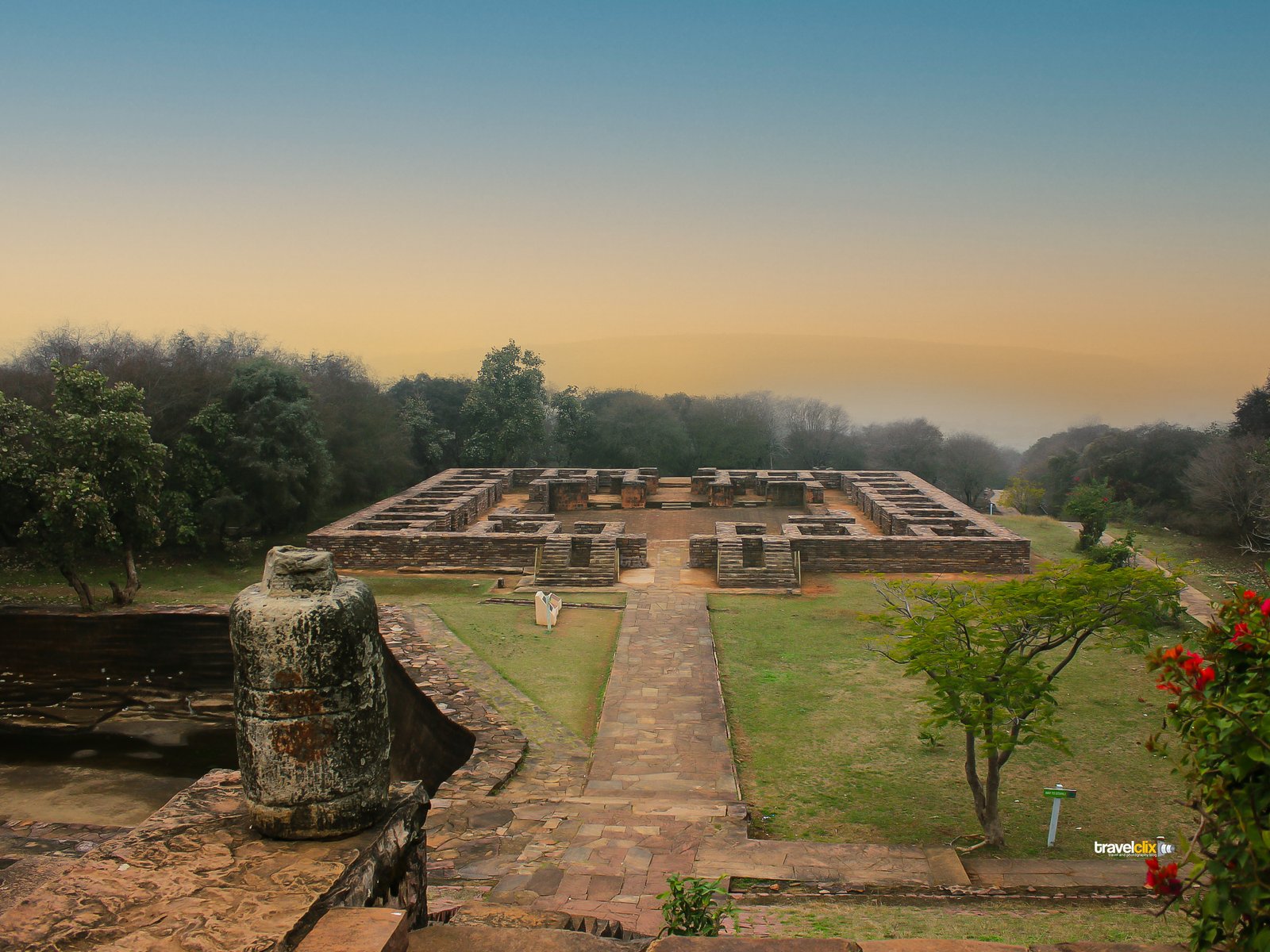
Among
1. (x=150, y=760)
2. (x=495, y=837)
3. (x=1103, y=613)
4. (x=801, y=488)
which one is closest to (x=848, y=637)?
(x=1103, y=613)

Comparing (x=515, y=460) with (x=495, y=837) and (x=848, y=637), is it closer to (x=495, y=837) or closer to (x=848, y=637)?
(x=848, y=637)

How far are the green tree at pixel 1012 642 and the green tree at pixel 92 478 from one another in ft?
35.0

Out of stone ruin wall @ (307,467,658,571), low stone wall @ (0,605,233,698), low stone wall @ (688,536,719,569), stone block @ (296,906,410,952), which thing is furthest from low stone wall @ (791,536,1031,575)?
stone block @ (296,906,410,952)

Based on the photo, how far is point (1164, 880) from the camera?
2.62 metres

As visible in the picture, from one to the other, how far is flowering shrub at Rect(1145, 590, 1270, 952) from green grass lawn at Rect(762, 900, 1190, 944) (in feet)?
7.07

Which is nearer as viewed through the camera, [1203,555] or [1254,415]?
[1203,555]

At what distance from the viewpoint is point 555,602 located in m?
12.6

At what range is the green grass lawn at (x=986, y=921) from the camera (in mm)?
4547

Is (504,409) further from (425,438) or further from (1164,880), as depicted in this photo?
(1164,880)

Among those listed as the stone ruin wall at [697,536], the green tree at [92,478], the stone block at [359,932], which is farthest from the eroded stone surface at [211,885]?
the stone ruin wall at [697,536]

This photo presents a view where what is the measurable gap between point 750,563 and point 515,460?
17.0 metres

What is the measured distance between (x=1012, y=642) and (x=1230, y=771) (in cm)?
391

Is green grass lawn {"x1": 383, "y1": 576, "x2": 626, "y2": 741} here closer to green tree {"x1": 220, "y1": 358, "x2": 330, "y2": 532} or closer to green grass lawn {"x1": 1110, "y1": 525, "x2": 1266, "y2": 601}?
green tree {"x1": 220, "y1": 358, "x2": 330, "y2": 532}

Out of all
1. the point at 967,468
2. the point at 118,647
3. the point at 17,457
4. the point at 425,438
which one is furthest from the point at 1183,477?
the point at 17,457
